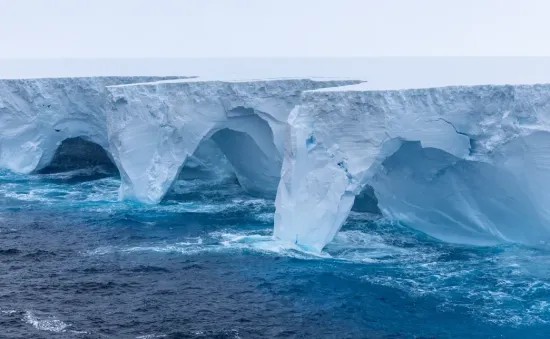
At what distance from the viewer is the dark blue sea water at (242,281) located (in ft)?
39.4

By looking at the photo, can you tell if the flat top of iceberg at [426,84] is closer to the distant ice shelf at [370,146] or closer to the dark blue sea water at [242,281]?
the distant ice shelf at [370,146]

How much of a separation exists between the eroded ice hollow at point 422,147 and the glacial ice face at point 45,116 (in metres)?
10.1

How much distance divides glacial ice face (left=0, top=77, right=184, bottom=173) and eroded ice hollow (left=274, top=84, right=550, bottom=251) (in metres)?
10.1

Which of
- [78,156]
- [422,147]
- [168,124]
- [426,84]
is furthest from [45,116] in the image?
[422,147]

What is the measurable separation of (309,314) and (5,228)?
31.9ft

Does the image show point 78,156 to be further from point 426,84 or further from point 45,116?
point 426,84

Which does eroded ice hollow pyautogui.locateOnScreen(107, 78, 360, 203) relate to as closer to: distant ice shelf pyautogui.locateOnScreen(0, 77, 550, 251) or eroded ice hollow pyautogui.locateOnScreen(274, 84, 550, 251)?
distant ice shelf pyautogui.locateOnScreen(0, 77, 550, 251)

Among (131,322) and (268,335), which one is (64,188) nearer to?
(131,322)

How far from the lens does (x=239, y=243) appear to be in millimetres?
16766

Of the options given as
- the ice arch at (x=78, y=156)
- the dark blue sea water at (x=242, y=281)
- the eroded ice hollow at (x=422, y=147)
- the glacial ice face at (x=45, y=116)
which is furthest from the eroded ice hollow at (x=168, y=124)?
the ice arch at (x=78, y=156)

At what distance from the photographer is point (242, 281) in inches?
561

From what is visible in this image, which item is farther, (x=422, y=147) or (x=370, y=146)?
(x=422, y=147)

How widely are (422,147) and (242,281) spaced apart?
5.77m

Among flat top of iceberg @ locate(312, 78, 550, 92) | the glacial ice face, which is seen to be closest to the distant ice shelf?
flat top of iceberg @ locate(312, 78, 550, 92)
